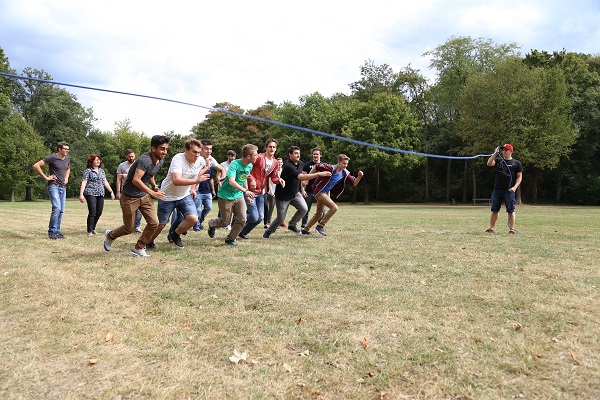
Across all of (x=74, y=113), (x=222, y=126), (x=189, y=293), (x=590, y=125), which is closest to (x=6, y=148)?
(x=74, y=113)

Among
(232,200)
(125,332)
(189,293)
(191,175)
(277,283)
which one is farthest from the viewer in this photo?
(232,200)

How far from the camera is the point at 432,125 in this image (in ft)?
167

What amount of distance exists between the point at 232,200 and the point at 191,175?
1.24 meters

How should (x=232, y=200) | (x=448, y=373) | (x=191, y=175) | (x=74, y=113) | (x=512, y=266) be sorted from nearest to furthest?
(x=448, y=373) < (x=512, y=266) < (x=191, y=175) < (x=232, y=200) < (x=74, y=113)

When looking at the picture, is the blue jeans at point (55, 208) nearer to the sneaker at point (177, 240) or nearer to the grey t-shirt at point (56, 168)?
the grey t-shirt at point (56, 168)

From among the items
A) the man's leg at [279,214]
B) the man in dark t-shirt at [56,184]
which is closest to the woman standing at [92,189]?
the man in dark t-shirt at [56,184]

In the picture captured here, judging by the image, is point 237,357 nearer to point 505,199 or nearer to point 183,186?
point 183,186

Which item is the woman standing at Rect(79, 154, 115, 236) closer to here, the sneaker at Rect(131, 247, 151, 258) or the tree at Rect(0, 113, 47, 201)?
the sneaker at Rect(131, 247, 151, 258)

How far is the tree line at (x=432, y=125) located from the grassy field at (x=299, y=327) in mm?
29502

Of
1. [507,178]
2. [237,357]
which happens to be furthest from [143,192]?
[507,178]

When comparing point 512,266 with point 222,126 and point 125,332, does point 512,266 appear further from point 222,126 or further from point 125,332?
point 222,126

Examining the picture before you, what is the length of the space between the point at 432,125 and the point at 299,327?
50.4 meters

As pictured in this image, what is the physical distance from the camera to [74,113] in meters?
56.0

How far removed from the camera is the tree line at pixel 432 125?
32.8 m
